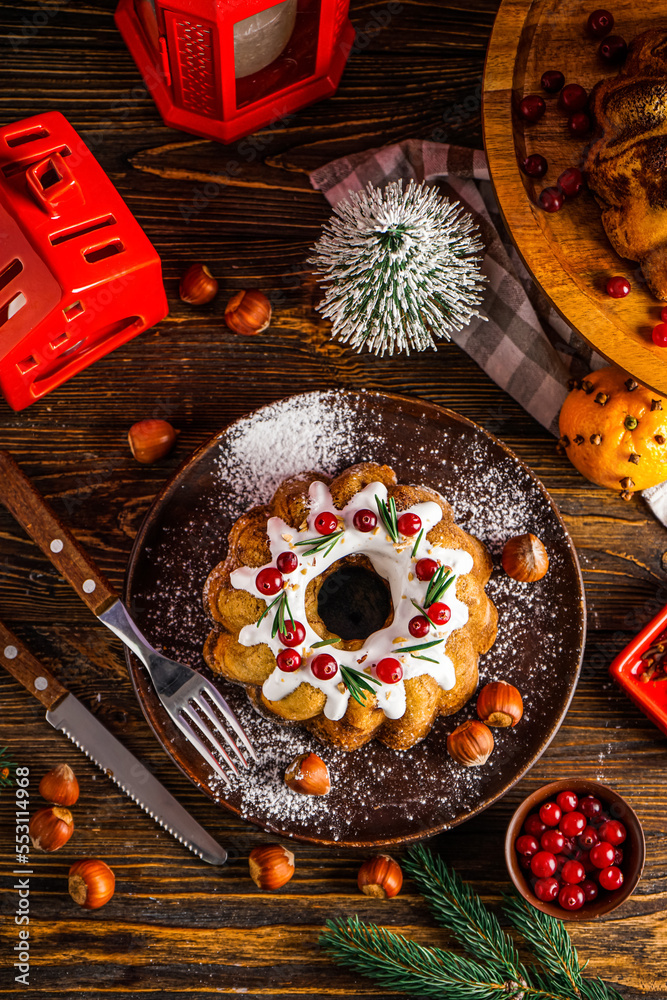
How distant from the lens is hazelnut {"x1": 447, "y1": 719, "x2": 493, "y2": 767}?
1656 millimetres

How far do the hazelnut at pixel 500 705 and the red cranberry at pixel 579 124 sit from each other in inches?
44.8

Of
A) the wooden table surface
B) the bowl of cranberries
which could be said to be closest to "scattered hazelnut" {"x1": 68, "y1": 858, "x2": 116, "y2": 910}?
the wooden table surface

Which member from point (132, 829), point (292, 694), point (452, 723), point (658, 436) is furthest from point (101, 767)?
point (658, 436)

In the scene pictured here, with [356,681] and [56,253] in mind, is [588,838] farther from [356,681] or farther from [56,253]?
[56,253]

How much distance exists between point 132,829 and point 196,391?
1.06m

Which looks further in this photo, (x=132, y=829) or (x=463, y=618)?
(x=132, y=829)

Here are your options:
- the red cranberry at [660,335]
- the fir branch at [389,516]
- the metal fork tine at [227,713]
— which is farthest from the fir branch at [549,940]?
the red cranberry at [660,335]

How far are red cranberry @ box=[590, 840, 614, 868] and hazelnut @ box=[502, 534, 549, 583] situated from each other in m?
0.63

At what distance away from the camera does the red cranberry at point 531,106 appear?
5.05 ft

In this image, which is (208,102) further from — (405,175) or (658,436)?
(658,436)

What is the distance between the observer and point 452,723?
1733 mm

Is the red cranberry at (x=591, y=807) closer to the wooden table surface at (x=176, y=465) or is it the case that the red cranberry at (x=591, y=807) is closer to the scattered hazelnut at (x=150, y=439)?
the wooden table surface at (x=176, y=465)

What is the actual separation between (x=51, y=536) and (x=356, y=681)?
75 cm

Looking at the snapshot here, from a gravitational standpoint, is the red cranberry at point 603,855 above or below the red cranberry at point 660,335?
below
